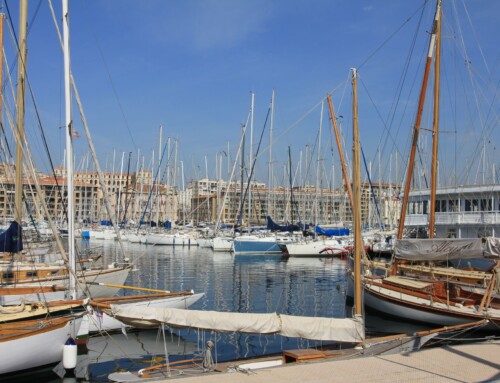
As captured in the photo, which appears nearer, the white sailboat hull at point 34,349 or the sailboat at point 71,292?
the white sailboat hull at point 34,349

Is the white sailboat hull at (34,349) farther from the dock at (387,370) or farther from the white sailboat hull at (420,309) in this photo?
the white sailboat hull at (420,309)

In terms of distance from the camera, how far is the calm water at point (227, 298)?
1836 centimetres

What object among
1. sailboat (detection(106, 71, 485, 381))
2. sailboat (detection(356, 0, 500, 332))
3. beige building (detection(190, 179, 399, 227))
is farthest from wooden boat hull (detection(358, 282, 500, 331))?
beige building (detection(190, 179, 399, 227))

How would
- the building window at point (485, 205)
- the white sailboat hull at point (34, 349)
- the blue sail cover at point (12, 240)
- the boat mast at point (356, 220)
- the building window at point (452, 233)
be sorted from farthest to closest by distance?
1. the building window at point (452, 233)
2. the building window at point (485, 205)
3. the blue sail cover at point (12, 240)
4. the boat mast at point (356, 220)
5. the white sailboat hull at point (34, 349)

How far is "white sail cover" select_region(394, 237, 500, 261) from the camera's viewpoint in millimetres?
22812

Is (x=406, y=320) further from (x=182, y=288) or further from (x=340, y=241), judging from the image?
(x=340, y=241)

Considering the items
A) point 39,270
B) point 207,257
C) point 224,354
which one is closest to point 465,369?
point 224,354

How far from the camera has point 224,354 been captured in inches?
735

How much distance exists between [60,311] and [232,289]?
782 inches

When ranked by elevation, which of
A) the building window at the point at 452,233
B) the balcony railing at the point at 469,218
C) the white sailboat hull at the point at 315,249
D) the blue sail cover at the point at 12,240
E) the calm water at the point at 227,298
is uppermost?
the balcony railing at the point at 469,218

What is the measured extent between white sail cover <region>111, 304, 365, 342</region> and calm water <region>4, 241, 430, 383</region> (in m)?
0.84

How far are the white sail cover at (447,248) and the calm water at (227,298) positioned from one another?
3618 mm

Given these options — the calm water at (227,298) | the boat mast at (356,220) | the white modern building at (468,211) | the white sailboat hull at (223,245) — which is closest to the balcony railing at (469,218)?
the white modern building at (468,211)

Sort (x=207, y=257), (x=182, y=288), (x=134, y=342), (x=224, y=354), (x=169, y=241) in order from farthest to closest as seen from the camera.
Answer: (x=169, y=241) < (x=207, y=257) < (x=182, y=288) < (x=134, y=342) < (x=224, y=354)
